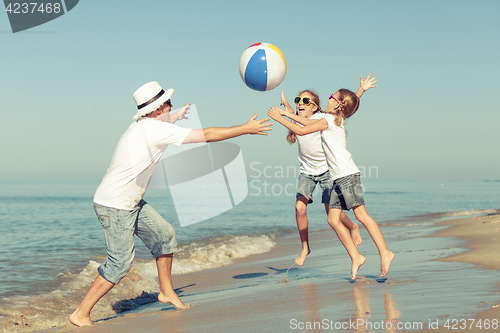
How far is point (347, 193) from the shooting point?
459 centimetres

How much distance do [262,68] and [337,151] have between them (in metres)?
1.56

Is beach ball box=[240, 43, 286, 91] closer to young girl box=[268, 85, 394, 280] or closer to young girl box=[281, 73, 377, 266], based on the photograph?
young girl box=[281, 73, 377, 266]

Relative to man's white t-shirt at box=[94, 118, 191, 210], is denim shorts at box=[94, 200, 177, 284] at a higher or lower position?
lower

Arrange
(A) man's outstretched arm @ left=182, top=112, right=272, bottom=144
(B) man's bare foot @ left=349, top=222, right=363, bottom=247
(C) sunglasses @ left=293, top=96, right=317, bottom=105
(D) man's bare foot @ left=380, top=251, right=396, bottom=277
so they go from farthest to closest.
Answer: (B) man's bare foot @ left=349, top=222, right=363, bottom=247 < (C) sunglasses @ left=293, top=96, right=317, bottom=105 < (D) man's bare foot @ left=380, top=251, right=396, bottom=277 < (A) man's outstretched arm @ left=182, top=112, right=272, bottom=144

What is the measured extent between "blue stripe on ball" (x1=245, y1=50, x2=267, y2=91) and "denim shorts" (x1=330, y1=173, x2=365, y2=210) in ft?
5.54

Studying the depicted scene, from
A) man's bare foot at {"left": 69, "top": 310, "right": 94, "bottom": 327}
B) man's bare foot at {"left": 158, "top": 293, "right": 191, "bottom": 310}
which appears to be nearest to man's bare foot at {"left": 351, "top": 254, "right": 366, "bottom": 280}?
man's bare foot at {"left": 158, "top": 293, "right": 191, "bottom": 310}

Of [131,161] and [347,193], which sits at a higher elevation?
[131,161]

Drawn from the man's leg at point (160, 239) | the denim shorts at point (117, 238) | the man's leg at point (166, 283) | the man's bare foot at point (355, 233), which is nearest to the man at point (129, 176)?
the denim shorts at point (117, 238)

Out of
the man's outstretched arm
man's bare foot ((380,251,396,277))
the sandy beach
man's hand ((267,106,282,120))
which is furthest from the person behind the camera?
man's hand ((267,106,282,120))

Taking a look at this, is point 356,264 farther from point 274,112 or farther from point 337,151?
point 274,112

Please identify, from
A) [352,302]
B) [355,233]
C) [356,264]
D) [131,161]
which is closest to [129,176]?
[131,161]

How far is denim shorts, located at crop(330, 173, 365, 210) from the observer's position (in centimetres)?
455

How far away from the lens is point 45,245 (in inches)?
457

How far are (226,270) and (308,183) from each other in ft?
9.49
